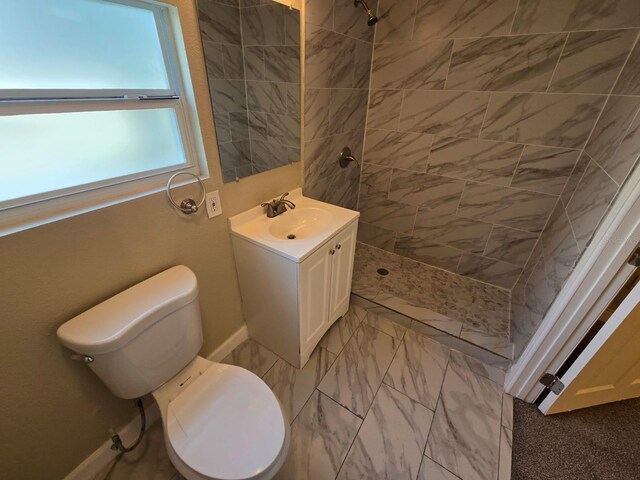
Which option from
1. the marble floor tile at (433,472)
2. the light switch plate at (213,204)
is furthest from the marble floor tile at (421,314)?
the light switch plate at (213,204)

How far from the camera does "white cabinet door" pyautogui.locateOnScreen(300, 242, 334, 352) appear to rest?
4.08 ft

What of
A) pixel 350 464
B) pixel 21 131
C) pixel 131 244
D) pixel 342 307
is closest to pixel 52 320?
pixel 131 244

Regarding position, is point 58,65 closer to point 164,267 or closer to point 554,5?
point 164,267

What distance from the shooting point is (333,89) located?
5.44ft

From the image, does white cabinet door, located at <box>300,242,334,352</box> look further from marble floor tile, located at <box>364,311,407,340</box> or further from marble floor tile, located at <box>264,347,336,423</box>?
marble floor tile, located at <box>364,311,407,340</box>

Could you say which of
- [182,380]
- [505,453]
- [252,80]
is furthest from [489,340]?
[252,80]

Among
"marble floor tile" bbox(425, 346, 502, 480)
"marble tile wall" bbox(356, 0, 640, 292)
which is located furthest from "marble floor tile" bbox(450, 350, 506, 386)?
"marble tile wall" bbox(356, 0, 640, 292)

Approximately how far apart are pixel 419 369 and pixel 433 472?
1.58 ft

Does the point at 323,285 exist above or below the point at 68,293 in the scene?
below

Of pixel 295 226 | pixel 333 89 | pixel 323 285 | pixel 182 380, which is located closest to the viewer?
pixel 182 380

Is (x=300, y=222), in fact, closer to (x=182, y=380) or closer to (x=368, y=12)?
(x=182, y=380)

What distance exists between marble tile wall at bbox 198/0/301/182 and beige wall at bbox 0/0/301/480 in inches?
3.4

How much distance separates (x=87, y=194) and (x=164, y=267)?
0.37 metres

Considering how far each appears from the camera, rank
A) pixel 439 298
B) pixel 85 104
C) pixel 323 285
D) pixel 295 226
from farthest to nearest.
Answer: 1. pixel 439 298
2. pixel 295 226
3. pixel 323 285
4. pixel 85 104
